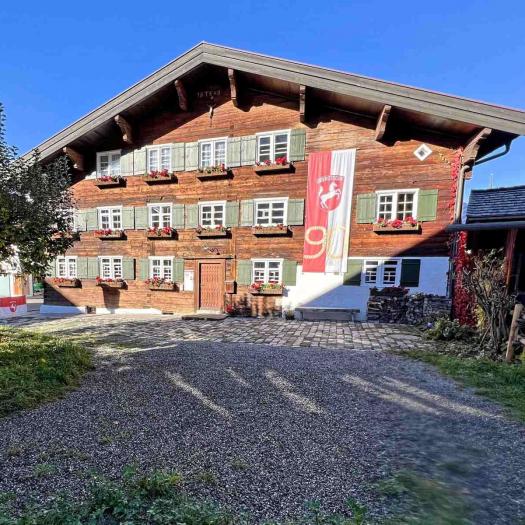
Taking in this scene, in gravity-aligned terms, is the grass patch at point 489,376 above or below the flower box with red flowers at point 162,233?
below

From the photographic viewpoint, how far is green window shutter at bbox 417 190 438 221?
10633mm

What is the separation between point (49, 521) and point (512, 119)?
1350cm

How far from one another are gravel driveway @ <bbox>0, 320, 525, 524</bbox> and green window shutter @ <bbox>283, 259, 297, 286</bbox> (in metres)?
6.88

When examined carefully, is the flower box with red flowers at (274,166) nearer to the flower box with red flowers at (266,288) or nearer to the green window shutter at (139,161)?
the flower box with red flowers at (266,288)

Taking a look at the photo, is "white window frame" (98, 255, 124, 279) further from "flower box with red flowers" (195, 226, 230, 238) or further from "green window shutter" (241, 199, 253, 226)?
"green window shutter" (241, 199, 253, 226)

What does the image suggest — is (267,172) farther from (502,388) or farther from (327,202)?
(502,388)

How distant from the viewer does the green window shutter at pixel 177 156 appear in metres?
13.5

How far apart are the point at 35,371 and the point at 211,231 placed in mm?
8857

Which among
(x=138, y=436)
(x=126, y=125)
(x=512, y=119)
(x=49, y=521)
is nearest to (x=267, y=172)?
(x=126, y=125)

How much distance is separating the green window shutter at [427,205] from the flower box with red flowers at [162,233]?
34.4 ft

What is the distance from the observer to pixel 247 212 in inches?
498

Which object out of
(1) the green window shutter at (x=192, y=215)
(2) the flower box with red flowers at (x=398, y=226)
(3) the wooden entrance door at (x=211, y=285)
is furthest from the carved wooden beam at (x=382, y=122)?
(3) the wooden entrance door at (x=211, y=285)

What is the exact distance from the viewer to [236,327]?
33.4 ft

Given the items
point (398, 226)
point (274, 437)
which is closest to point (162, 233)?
point (398, 226)
